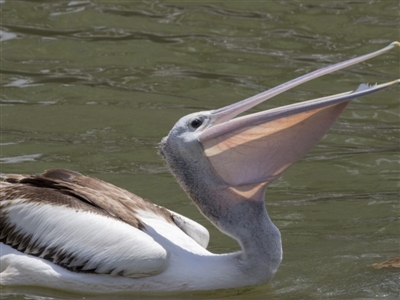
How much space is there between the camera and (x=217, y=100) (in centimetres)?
846

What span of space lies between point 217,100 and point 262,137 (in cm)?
339

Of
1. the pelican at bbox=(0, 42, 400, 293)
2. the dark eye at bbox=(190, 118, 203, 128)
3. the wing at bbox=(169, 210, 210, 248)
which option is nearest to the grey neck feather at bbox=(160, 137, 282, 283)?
the pelican at bbox=(0, 42, 400, 293)

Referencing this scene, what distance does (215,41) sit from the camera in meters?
9.82

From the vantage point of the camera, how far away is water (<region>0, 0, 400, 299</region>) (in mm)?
5992

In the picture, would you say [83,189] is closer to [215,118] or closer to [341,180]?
[215,118]

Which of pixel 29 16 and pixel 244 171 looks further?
pixel 29 16

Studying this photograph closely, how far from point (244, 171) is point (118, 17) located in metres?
5.32

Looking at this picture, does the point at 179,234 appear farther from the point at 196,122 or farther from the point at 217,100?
the point at 217,100

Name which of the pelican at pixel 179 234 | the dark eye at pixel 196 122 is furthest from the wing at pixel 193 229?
the dark eye at pixel 196 122

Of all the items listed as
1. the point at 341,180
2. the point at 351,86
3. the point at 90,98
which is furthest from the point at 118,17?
the point at 341,180

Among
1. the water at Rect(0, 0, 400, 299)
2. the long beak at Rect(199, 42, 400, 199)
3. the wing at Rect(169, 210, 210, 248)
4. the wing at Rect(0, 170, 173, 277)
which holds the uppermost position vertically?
the long beak at Rect(199, 42, 400, 199)

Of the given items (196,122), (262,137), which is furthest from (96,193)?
(262,137)

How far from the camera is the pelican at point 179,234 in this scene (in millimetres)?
5109

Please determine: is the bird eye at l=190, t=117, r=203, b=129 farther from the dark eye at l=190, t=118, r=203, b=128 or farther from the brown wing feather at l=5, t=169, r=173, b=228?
the brown wing feather at l=5, t=169, r=173, b=228
